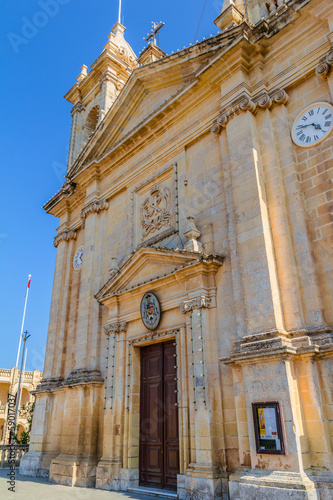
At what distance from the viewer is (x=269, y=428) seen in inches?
246

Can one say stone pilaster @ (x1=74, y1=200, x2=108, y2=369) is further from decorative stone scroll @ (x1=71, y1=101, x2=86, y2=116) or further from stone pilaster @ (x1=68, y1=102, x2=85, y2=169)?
decorative stone scroll @ (x1=71, y1=101, x2=86, y2=116)

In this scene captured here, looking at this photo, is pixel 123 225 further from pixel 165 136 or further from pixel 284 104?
pixel 284 104

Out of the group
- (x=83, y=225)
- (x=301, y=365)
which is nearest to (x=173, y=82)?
(x=83, y=225)

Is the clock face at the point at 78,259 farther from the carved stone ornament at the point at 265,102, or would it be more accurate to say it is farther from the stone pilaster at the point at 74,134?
the carved stone ornament at the point at 265,102

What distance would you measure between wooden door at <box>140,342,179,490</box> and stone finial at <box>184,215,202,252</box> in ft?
7.34

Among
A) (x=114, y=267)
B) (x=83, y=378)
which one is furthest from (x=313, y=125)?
(x=83, y=378)

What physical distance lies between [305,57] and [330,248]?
4095 millimetres

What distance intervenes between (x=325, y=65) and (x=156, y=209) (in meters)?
5.15

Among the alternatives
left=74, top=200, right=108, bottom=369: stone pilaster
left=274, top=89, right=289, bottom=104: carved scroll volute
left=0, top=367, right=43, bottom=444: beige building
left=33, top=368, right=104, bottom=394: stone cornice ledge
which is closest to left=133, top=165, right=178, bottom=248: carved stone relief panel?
left=74, top=200, right=108, bottom=369: stone pilaster

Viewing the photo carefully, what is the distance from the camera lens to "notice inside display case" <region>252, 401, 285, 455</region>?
6.07 m

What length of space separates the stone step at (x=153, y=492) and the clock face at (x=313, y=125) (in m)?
7.15

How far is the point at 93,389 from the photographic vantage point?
10.6 meters

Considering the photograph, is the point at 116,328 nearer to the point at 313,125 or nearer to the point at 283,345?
the point at 283,345

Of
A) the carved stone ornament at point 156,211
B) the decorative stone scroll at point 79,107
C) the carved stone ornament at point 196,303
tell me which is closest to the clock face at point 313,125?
A: the carved stone ornament at point 196,303
